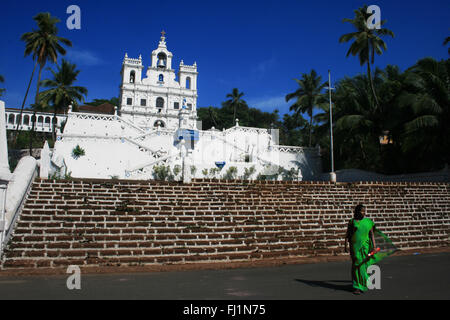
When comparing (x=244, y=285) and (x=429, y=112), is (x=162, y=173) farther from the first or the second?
(x=429, y=112)

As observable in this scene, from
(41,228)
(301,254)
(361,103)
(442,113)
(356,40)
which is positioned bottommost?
(301,254)

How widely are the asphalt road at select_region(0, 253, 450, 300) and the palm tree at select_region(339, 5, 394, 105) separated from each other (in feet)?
68.2

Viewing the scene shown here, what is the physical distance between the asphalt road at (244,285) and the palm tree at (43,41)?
27.1 metres

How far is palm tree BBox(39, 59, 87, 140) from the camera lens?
31.1 meters

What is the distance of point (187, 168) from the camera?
1305 cm

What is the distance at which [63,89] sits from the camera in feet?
104

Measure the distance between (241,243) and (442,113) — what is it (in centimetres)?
1662

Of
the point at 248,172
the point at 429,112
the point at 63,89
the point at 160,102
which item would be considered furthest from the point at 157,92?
the point at 429,112

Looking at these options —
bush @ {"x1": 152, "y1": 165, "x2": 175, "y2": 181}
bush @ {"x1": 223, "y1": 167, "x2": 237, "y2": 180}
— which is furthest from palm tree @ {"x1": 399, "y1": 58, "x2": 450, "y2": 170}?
bush @ {"x1": 152, "y1": 165, "x2": 175, "y2": 181}

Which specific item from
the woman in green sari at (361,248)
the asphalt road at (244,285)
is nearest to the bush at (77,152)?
the asphalt road at (244,285)

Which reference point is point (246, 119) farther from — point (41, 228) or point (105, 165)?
point (41, 228)

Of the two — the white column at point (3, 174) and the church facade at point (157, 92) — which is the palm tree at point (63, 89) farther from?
the white column at point (3, 174)

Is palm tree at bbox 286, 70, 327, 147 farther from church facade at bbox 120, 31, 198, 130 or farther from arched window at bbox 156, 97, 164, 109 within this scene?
arched window at bbox 156, 97, 164, 109
